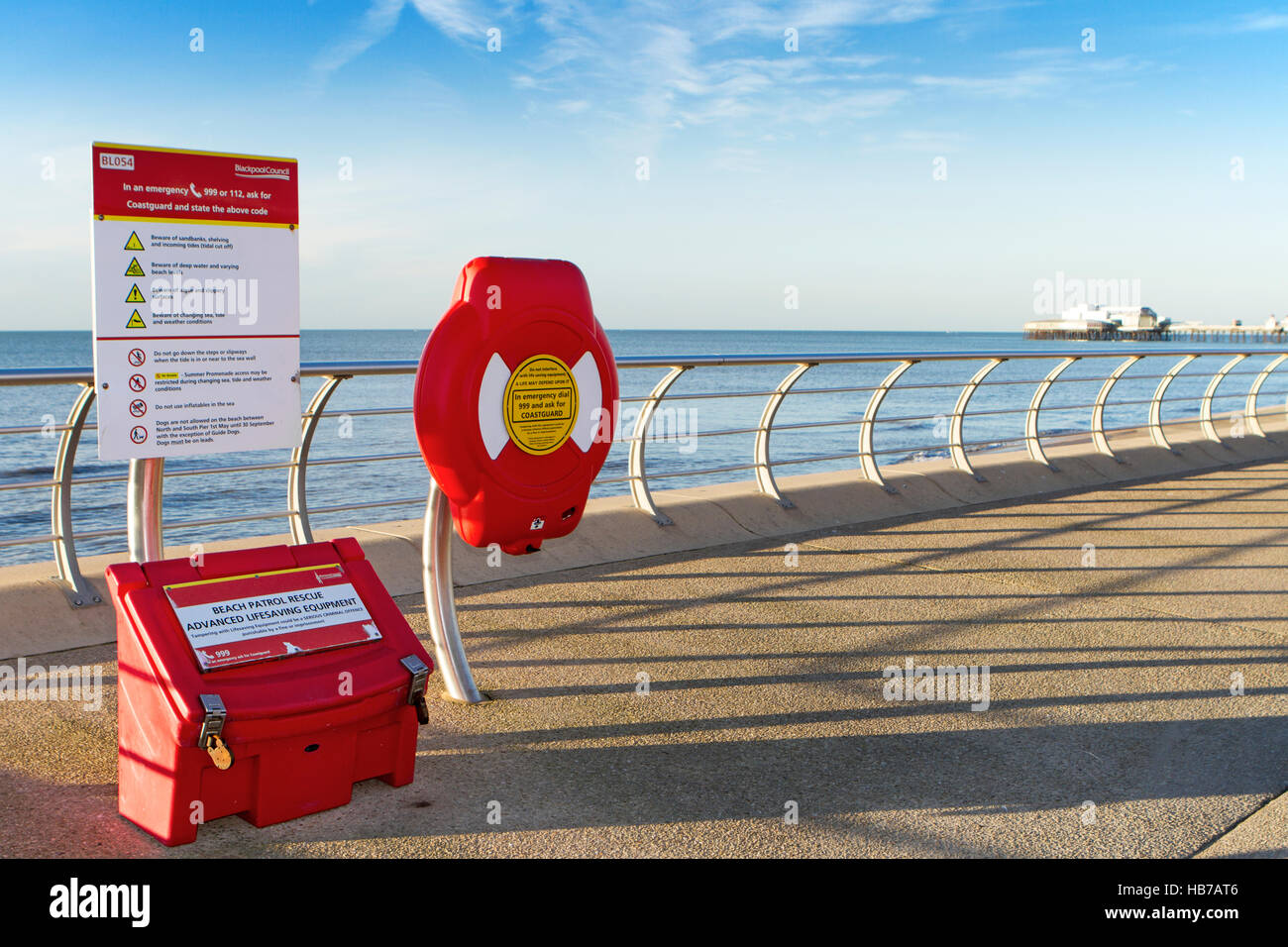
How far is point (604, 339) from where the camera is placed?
11.0 ft

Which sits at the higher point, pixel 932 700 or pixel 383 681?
pixel 383 681

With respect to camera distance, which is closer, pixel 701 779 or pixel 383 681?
pixel 383 681

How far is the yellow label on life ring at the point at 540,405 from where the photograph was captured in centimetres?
313

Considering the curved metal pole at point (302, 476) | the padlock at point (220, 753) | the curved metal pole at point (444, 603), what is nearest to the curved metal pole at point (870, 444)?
the curved metal pole at point (302, 476)

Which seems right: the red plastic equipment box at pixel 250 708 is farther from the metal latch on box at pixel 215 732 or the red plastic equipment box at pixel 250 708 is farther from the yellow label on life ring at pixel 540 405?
the yellow label on life ring at pixel 540 405

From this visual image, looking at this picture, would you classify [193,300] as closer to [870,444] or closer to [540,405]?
[540,405]

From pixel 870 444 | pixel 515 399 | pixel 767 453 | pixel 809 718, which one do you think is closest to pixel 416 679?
pixel 515 399

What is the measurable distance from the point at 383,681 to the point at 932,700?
1948 millimetres

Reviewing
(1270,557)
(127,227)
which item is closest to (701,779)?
(127,227)

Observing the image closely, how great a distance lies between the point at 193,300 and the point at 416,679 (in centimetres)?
124

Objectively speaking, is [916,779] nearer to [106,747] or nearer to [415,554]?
[106,747]

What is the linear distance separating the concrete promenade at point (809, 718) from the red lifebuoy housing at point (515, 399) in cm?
77

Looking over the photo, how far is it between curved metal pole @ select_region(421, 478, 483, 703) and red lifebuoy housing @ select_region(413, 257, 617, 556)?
51 cm
